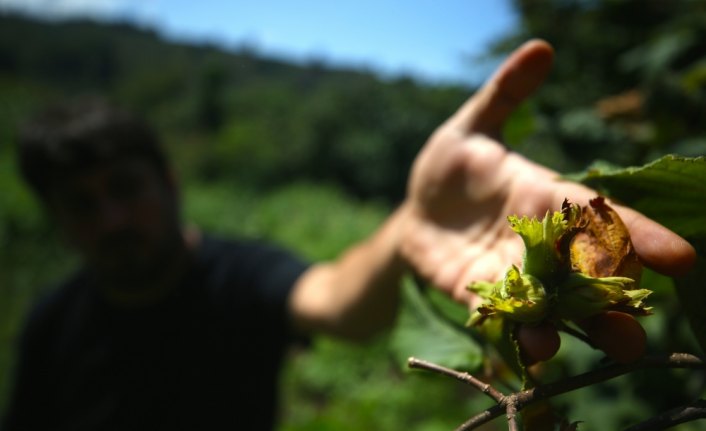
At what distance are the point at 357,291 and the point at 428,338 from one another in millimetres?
1092

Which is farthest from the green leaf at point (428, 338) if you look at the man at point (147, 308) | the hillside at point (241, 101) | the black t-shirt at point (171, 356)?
the hillside at point (241, 101)

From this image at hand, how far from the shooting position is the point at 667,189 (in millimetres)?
510

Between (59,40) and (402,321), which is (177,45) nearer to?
(59,40)

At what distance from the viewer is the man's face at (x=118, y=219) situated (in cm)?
233

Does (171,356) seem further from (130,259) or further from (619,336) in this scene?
(619,336)

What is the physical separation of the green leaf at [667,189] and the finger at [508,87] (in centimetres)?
32

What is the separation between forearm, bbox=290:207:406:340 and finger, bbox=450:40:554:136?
1.48ft

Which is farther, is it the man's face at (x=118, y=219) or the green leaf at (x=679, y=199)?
the man's face at (x=118, y=219)

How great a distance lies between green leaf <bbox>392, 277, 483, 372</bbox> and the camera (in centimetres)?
72

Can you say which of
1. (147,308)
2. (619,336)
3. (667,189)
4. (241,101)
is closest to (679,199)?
(667,189)

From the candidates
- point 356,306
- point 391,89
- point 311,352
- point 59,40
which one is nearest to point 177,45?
point 59,40

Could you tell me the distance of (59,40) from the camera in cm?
4981

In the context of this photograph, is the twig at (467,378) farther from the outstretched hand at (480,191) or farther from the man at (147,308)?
the man at (147,308)

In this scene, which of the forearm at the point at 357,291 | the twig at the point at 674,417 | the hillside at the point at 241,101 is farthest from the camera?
the hillside at the point at 241,101
